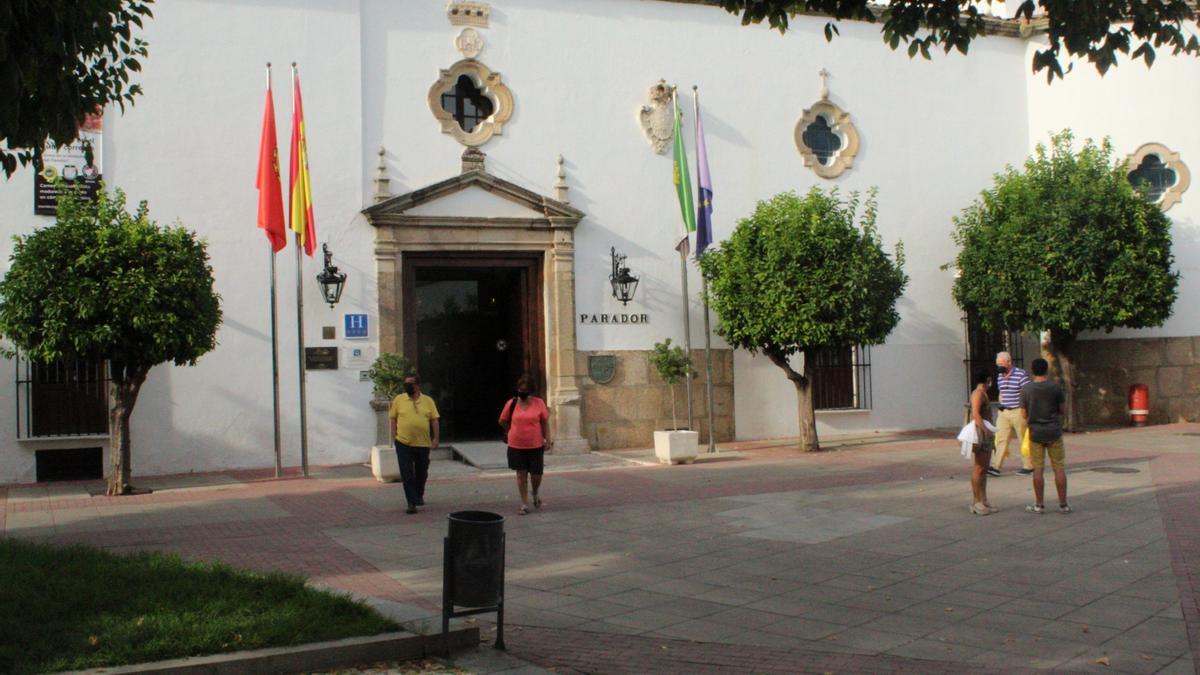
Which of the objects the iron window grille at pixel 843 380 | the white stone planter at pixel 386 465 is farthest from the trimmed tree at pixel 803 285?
the white stone planter at pixel 386 465

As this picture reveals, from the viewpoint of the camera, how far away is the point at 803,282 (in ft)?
55.1

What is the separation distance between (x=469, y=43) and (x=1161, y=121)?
45.5 feet

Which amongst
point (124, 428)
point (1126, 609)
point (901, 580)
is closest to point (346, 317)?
point (124, 428)

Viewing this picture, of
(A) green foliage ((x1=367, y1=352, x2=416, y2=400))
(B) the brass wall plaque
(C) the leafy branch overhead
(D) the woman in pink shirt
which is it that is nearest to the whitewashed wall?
(B) the brass wall plaque

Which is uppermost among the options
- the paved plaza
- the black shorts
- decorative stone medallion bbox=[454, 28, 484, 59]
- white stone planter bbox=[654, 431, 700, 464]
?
decorative stone medallion bbox=[454, 28, 484, 59]

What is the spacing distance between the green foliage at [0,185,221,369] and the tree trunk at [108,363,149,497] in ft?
0.95

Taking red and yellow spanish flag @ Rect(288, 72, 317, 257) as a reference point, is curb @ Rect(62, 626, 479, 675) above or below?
below

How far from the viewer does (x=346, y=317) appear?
16688 mm

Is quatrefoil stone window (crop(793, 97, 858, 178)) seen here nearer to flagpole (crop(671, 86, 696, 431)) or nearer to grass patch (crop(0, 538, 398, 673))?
flagpole (crop(671, 86, 696, 431))

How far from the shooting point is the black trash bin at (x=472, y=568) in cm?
612

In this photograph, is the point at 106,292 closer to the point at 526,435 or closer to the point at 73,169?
the point at 73,169

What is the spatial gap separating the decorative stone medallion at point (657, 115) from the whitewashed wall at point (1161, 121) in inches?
318

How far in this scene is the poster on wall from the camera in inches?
603

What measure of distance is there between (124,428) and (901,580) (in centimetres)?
1013
